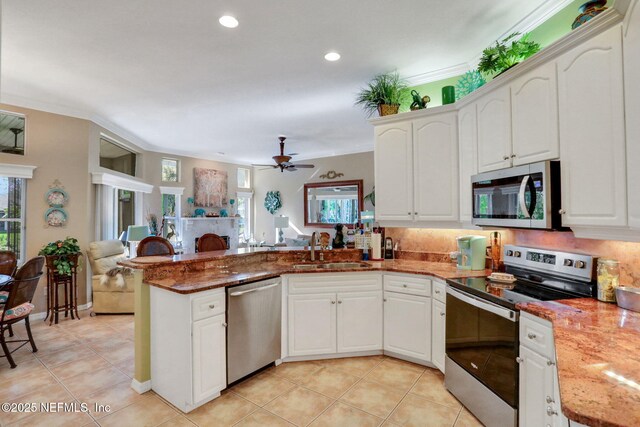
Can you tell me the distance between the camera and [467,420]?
7.18 ft

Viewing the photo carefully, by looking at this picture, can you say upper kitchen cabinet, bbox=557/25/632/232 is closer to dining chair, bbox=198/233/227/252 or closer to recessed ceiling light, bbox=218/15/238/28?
recessed ceiling light, bbox=218/15/238/28

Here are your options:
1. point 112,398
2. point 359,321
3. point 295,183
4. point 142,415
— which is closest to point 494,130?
point 359,321

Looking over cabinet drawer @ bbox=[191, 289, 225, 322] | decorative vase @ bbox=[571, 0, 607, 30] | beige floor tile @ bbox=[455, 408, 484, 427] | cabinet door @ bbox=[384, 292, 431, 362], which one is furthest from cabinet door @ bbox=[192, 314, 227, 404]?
decorative vase @ bbox=[571, 0, 607, 30]

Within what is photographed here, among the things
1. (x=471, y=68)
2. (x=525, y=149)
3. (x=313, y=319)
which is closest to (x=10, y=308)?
(x=313, y=319)

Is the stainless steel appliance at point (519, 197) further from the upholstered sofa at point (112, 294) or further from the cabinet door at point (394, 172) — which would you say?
the upholstered sofa at point (112, 294)

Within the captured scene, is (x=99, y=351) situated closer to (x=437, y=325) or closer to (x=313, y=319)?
(x=313, y=319)

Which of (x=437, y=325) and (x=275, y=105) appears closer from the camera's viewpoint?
(x=437, y=325)

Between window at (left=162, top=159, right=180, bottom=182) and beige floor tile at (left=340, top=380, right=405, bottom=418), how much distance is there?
6.48m

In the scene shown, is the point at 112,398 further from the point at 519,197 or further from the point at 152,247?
the point at 519,197

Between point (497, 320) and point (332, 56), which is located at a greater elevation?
point (332, 56)

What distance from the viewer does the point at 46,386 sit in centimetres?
265

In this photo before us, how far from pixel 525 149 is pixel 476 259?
1.08 meters

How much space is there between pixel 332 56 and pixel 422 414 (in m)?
3.21

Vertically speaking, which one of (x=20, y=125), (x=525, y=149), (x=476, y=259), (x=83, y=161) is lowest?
(x=476, y=259)
